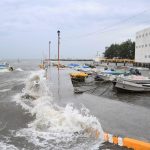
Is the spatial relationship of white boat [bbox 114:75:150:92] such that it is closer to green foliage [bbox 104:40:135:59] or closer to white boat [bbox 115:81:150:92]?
white boat [bbox 115:81:150:92]

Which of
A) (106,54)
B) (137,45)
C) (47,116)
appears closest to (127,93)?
(47,116)

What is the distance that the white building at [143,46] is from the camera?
9309 centimetres

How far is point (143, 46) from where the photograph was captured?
319 feet

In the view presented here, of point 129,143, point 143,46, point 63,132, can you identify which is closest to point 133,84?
point 63,132

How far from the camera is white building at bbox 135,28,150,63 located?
93.1 meters

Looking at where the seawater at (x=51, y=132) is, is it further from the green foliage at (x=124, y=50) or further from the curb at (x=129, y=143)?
the green foliage at (x=124, y=50)

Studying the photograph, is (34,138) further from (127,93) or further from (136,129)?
(127,93)

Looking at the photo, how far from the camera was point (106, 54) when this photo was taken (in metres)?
166

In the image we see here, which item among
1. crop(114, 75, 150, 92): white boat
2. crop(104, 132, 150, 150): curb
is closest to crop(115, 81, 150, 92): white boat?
crop(114, 75, 150, 92): white boat

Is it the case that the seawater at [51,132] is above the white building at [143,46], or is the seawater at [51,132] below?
below

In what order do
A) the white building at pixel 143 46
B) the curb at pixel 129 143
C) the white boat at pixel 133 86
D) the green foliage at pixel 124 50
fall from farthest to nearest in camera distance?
the green foliage at pixel 124 50 < the white building at pixel 143 46 < the white boat at pixel 133 86 < the curb at pixel 129 143

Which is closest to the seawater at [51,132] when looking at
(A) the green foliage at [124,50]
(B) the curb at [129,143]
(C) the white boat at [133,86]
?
(B) the curb at [129,143]

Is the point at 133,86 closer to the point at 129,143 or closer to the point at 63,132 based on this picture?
the point at 63,132

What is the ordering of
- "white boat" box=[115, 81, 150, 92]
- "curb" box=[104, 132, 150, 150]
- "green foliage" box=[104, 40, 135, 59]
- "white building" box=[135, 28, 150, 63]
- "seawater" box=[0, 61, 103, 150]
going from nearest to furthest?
"curb" box=[104, 132, 150, 150]
"seawater" box=[0, 61, 103, 150]
"white boat" box=[115, 81, 150, 92]
"white building" box=[135, 28, 150, 63]
"green foliage" box=[104, 40, 135, 59]
